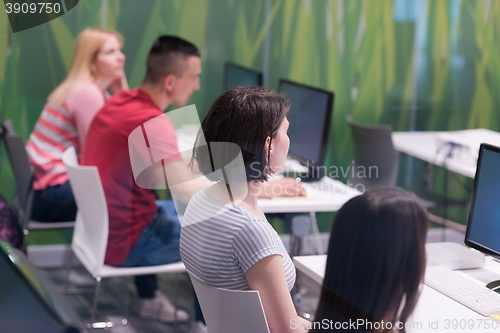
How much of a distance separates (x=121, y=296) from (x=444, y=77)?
7.32 feet

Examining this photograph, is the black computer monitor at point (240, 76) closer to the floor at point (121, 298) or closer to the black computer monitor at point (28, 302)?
the floor at point (121, 298)

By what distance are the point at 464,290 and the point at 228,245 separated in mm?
645

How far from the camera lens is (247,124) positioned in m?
1.42

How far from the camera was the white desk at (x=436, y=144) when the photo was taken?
3.18m

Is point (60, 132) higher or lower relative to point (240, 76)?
lower

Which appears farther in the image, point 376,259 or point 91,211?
point 91,211

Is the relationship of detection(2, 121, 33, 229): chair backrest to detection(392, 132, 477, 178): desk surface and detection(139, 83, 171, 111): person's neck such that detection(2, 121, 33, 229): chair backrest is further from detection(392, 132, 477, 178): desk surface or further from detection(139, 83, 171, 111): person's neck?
detection(392, 132, 477, 178): desk surface

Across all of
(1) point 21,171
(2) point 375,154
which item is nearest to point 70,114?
(1) point 21,171

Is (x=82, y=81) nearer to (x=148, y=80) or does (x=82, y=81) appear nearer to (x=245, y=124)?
(x=148, y=80)

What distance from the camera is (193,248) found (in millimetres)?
1428

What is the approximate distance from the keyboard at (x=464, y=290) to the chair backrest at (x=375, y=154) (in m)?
A: 1.48

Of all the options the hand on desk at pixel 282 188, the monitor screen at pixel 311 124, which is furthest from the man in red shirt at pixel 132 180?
the monitor screen at pixel 311 124

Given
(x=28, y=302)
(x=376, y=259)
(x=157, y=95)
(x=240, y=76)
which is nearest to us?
(x=28, y=302)

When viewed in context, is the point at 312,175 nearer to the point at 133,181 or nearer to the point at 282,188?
the point at 282,188
